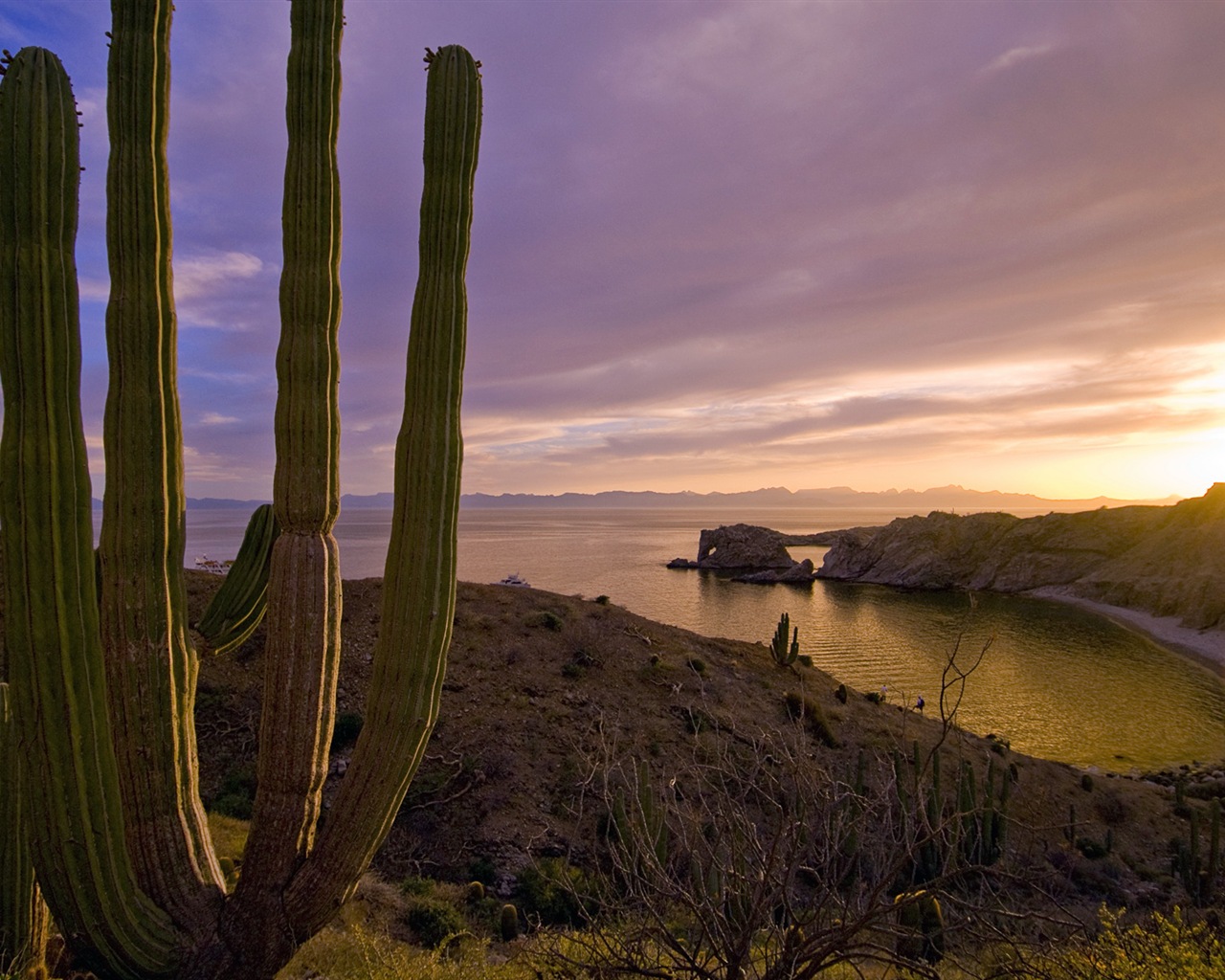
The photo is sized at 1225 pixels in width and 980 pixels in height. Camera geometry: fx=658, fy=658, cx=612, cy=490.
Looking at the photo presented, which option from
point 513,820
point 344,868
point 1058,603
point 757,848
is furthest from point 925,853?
point 1058,603

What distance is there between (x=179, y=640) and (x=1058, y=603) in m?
69.9

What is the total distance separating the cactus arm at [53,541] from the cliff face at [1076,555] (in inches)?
2238

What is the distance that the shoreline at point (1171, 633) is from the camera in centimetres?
4075

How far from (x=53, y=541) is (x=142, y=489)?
0.67 metres

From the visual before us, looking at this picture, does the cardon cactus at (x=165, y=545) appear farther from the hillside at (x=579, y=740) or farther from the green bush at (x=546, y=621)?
the green bush at (x=546, y=621)

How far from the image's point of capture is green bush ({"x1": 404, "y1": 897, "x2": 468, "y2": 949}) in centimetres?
1001

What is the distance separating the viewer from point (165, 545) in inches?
203

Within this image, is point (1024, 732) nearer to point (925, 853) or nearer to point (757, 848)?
point (925, 853)

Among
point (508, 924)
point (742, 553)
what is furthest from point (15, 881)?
point (742, 553)

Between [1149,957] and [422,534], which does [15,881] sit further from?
[1149,957]

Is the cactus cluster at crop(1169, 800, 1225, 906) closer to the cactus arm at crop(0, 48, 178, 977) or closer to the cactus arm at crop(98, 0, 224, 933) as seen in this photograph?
the cactus arm at crop(98, 0, 224, 933)

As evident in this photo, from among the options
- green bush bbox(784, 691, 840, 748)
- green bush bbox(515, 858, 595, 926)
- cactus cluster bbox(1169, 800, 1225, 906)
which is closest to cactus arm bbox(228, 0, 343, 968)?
green bush bbox(515, 858, 595, 926)

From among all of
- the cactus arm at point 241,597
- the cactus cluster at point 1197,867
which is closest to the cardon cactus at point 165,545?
the cactus arm at point 241,597

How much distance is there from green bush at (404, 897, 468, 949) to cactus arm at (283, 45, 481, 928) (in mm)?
5447
